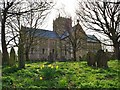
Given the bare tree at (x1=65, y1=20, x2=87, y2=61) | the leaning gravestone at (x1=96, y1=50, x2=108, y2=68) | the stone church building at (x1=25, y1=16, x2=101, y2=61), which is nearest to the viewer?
the leaning gravestone at (x1=96, y1=50, x2=108, y2=68)

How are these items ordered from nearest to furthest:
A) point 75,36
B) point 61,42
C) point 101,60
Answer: point 101,60
point 75,36
point 61,42

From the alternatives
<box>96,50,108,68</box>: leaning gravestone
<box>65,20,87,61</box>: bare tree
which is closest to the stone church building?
<box>65,20,87,61</box>: bare tree

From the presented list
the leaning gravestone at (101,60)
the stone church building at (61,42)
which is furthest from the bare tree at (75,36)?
the leaning gravestone at (101,60)

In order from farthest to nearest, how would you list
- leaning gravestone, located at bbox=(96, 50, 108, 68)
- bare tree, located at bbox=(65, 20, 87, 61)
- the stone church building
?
bare tree, located at bbox=(65, 20, 87, 61)
the stone church building
leaning gravestone, located at bbox=(96, 50, 108, 68)

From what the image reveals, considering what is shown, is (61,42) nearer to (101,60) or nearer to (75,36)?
(75,36)

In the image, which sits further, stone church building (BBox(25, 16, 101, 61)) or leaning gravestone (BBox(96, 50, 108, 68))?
stone church building (BBox(25, 16, 101, 61))

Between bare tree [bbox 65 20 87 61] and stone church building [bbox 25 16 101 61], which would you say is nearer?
stone church building [bbox 25 16 101 61]

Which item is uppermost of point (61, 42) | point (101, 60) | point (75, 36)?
point (75, 36)

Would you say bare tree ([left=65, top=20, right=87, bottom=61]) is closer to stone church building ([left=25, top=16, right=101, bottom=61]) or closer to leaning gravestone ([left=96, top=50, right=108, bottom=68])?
stone church building ([left=25, top=16, right=101, bottom=61])

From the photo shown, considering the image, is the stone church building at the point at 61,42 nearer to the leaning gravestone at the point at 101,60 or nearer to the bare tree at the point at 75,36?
the bare tree at the point at 75,36

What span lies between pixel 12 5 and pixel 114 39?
411 inches

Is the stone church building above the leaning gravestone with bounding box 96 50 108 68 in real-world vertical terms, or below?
above

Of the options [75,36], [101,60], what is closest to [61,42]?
[75,36]

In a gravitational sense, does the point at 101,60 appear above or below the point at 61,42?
below
